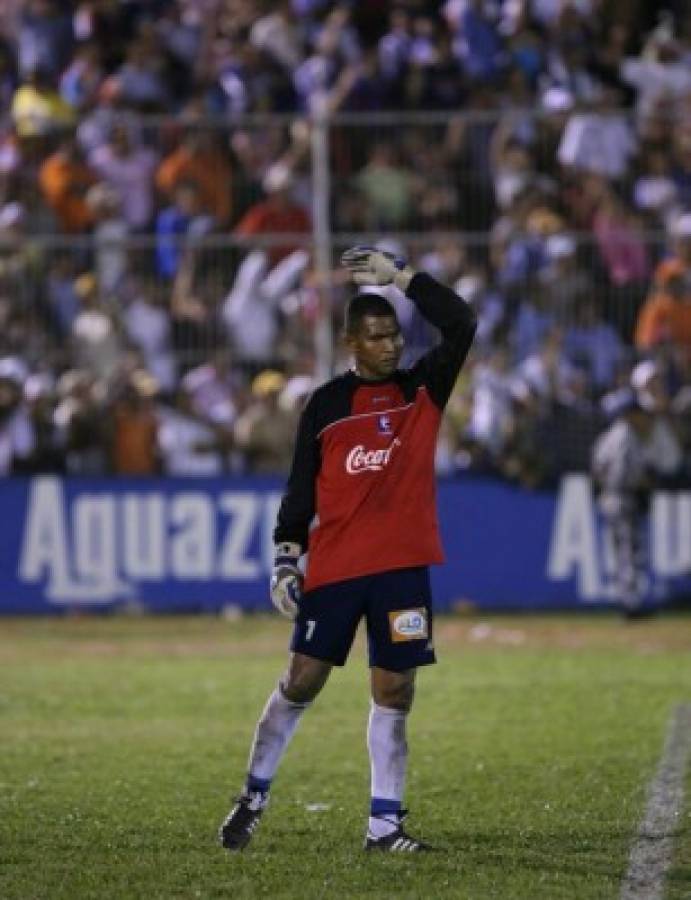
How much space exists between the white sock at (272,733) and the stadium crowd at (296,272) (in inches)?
434

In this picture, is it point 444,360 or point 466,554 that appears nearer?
point 444,360

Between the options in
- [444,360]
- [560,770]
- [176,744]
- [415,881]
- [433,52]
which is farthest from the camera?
[433,52]

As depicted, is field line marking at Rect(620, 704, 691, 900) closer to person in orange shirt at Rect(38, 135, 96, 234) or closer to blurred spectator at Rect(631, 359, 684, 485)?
blurred spectator at Rect(631, 359, 684, 485)

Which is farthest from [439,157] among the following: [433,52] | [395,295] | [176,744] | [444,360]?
[444,360]

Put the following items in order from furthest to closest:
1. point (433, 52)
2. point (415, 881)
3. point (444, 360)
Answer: point (433, 52)
point (444, 360)
point (415, 881)

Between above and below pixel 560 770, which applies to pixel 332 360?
above

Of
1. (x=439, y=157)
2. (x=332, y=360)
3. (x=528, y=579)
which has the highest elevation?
(x=439, y=157)

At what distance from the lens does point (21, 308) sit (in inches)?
773

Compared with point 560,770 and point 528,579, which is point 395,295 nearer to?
point 528,579

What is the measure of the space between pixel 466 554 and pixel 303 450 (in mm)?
11525

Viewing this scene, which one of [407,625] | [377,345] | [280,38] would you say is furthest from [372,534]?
[280,38]

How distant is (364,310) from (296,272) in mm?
11272

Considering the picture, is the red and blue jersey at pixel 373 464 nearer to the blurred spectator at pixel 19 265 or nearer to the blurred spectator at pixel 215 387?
the blurred spectator at pixel 215 387

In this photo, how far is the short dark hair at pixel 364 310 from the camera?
8523 mm
